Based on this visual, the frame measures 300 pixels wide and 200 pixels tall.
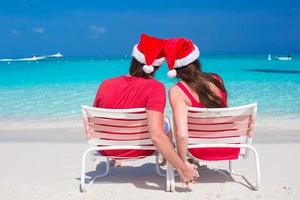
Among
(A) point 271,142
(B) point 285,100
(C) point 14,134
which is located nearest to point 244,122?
(A) point 271,142

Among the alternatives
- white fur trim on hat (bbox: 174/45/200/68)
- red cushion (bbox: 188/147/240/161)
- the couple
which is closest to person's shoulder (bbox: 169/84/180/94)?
the couple

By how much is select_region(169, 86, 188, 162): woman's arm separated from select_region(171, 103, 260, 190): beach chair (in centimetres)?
7

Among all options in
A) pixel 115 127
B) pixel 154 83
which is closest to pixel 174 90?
pixel 154 83

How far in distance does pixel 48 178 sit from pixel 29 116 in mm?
6532

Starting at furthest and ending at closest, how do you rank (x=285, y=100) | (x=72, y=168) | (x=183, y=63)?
1. (x=285, y=100)
2. (x=72, y=168)
3. (x=183, y=63)

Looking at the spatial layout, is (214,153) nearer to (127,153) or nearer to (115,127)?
(127,153)

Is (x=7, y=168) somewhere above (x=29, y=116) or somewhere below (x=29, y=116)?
above

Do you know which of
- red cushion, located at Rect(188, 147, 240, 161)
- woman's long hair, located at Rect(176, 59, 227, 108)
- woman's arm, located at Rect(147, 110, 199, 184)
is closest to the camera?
woman's arm, located at Rect(147, 110, 199, 184)

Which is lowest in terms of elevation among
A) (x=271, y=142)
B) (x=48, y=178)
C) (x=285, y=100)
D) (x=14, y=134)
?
(x=285, y=100)

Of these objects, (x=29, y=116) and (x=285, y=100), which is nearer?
(x=29, y=116)

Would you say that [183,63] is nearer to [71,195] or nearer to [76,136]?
[71,195]

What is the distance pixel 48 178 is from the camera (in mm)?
4617

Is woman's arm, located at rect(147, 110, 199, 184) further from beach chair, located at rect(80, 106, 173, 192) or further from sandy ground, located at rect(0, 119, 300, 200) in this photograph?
sandy ground, located at rect(0, 119, 300, 200)

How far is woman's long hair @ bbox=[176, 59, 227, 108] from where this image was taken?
3.80 m
